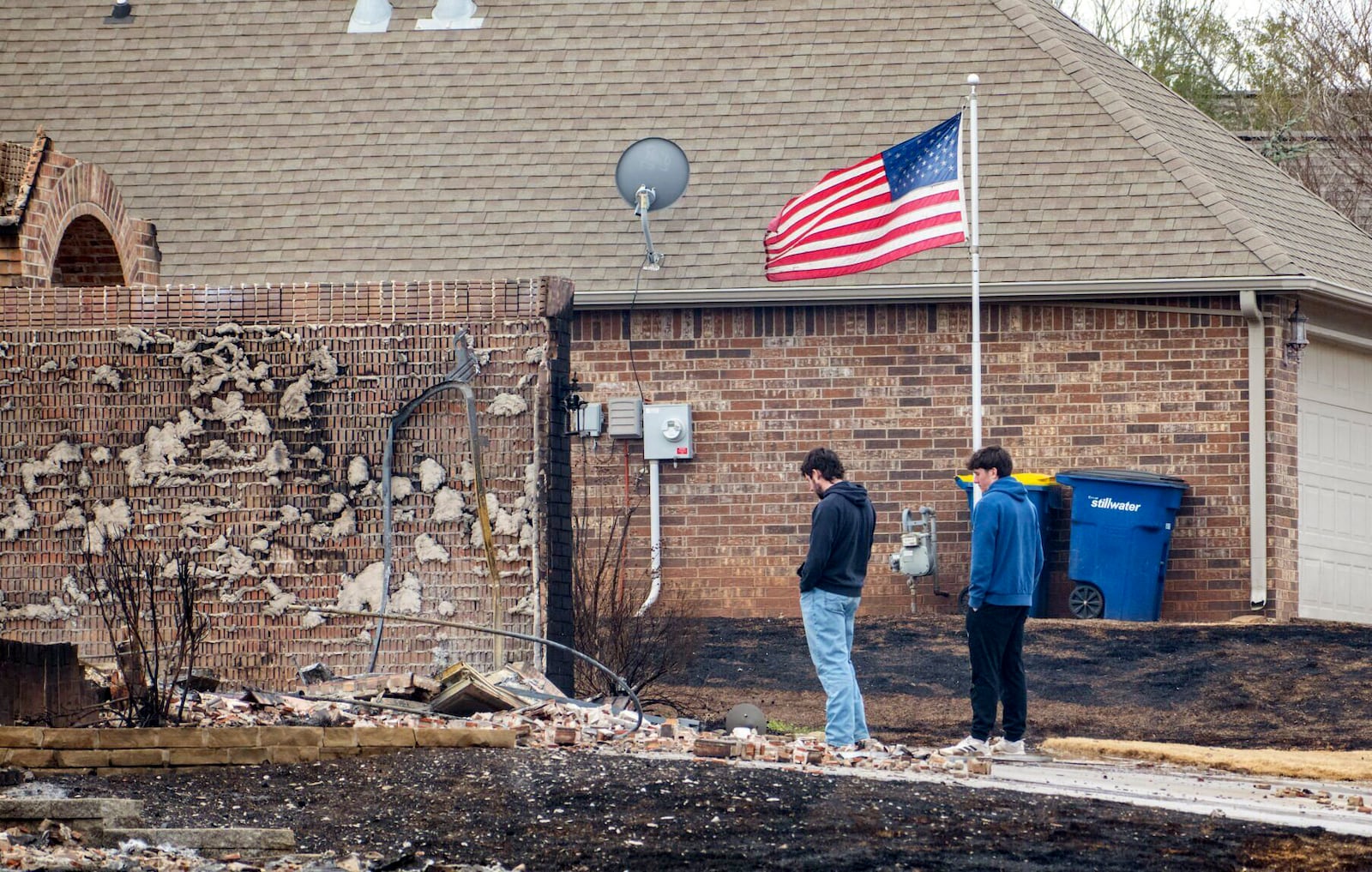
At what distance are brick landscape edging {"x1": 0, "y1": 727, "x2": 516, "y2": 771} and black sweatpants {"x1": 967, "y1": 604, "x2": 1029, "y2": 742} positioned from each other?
2.86 m

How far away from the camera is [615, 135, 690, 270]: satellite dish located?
54.6ft

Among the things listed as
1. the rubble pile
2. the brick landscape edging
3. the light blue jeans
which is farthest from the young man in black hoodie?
the brick landscape edging

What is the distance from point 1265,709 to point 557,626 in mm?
4782

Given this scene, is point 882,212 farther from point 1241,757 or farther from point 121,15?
point 121,15

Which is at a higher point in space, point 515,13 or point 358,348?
point 515,13

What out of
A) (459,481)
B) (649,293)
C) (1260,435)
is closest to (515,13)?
(649,293)

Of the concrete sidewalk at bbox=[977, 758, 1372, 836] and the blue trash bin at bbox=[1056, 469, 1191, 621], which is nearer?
the concrete sidewalk at bbox=[977, 758, 1372, 836]

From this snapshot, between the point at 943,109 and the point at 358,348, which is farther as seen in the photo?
the point at 943,109

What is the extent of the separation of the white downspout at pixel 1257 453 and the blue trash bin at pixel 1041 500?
1620 mm

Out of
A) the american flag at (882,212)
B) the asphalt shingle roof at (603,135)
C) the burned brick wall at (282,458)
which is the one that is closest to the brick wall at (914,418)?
the asphalt shingle roof at (603,135)

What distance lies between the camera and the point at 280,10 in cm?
1964

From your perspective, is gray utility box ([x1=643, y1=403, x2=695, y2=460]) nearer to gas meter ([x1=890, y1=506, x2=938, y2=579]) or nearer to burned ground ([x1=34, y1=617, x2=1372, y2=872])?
gas meter ([x1=890, y1=506, x2=938, y2=579])

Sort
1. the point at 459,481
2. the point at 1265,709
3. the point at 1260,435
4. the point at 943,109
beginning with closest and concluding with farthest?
the point at 459,481, the point at 1265,709, the point at 1260,435, the point at 943,109

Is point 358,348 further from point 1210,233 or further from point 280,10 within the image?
point 280,10
